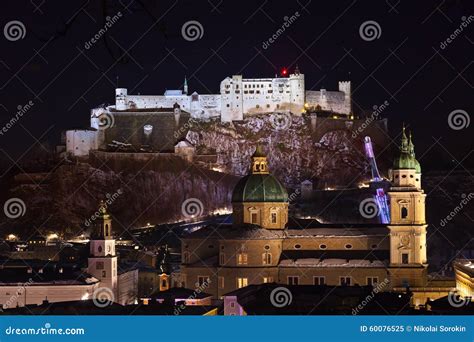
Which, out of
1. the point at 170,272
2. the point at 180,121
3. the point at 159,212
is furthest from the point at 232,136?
the point at 170,272

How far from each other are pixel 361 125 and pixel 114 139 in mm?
15659

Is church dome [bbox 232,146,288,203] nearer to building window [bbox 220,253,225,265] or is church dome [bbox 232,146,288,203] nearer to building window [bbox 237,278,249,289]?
building window [bbox 220,253,225,265]

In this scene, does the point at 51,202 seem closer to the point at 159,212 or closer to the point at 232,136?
the point at 159,212

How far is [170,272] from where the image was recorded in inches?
1789

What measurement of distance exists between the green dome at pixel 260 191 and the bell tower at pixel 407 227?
12.2ft

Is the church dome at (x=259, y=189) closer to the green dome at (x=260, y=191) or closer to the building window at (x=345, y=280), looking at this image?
the green dome at (x=260, y=191)

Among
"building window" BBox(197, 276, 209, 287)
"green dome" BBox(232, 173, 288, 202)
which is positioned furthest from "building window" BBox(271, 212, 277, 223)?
"building window" BBox(197, 276, 209, 287)

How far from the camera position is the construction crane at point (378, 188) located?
63.8 meters

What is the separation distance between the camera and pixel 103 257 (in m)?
42.8

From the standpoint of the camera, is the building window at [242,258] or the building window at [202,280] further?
the building window at [242,258]

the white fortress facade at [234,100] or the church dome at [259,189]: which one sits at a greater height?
the white fortress facade at [234,100]

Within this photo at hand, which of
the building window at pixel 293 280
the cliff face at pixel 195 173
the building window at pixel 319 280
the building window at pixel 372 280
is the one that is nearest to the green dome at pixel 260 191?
the building window at pixel 293 280

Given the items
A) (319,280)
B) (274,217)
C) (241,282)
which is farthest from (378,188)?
(241,282)

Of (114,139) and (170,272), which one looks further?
(114,139)
